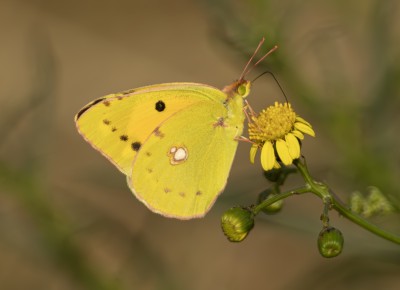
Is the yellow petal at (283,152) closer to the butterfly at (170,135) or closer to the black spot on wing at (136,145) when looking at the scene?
the butterfly at (170,135)

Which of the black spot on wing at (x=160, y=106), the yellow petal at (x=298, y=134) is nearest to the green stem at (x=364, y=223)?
the yellow petal at (x=298, y=134)

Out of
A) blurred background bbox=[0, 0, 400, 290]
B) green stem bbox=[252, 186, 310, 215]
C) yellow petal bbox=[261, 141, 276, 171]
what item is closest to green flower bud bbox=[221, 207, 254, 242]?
green stem bbox=[252, 186, 310, 215]

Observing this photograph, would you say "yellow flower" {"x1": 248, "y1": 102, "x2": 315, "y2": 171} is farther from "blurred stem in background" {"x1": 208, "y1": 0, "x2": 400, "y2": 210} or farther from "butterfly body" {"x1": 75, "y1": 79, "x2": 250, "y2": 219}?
"blurred stem in background" {"x1": 208, "y1": 0, "x2": 400, "y2": 210}

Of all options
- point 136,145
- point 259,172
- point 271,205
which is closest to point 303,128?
point 271,205

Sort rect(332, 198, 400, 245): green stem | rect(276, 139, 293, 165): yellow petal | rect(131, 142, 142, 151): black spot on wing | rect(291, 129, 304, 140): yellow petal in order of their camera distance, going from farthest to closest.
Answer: rect(131, 142, 142, 151): black spot on wing
rect(291, 129, 304, 140): yellow petal
rect(276, 139, 293, 165): yellow petal
rect(332, 198, 400, 245): green stem

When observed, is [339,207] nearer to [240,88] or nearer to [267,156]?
[267,156]

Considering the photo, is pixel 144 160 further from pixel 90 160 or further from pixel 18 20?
pixel 18 20

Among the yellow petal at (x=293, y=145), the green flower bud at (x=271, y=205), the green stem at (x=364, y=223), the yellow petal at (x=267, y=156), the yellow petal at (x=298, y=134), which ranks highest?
the yellow petal at (x=298, y=134)
